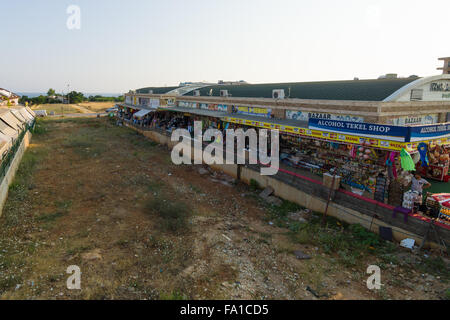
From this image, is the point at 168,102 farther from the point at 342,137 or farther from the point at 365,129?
the point at 365,129

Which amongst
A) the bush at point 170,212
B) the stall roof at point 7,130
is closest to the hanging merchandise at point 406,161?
the bush at point 170,212

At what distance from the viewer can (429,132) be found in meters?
11.2

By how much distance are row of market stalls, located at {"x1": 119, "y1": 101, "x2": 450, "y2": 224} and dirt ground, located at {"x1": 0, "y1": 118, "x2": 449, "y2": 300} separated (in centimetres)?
269

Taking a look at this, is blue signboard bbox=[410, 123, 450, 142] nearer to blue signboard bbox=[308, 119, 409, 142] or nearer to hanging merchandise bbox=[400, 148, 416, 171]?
blue signboard bbox=[308, 119, 409, 142]

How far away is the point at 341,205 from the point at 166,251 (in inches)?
321

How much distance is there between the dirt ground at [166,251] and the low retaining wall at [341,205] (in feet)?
2.50

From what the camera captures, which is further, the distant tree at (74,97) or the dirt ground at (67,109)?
the distant tree at (74,97)

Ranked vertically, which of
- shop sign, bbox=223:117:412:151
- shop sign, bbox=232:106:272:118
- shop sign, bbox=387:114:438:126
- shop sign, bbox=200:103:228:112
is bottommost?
shop sign, bbox=223:117:412:151

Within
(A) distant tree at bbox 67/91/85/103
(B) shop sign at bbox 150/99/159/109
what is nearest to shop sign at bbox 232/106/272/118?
(B) shop sign at bbox 150/99/159/109

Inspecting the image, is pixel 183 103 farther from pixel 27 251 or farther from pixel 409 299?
pixel 409 299

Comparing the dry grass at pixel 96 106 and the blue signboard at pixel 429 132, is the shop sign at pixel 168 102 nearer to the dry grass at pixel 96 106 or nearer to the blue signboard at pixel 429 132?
the blue signboard at pixel 429 132

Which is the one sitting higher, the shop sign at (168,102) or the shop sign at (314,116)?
the shop sign at (168,102)

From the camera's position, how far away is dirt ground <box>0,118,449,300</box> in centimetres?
750

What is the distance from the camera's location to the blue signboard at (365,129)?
10.3m
